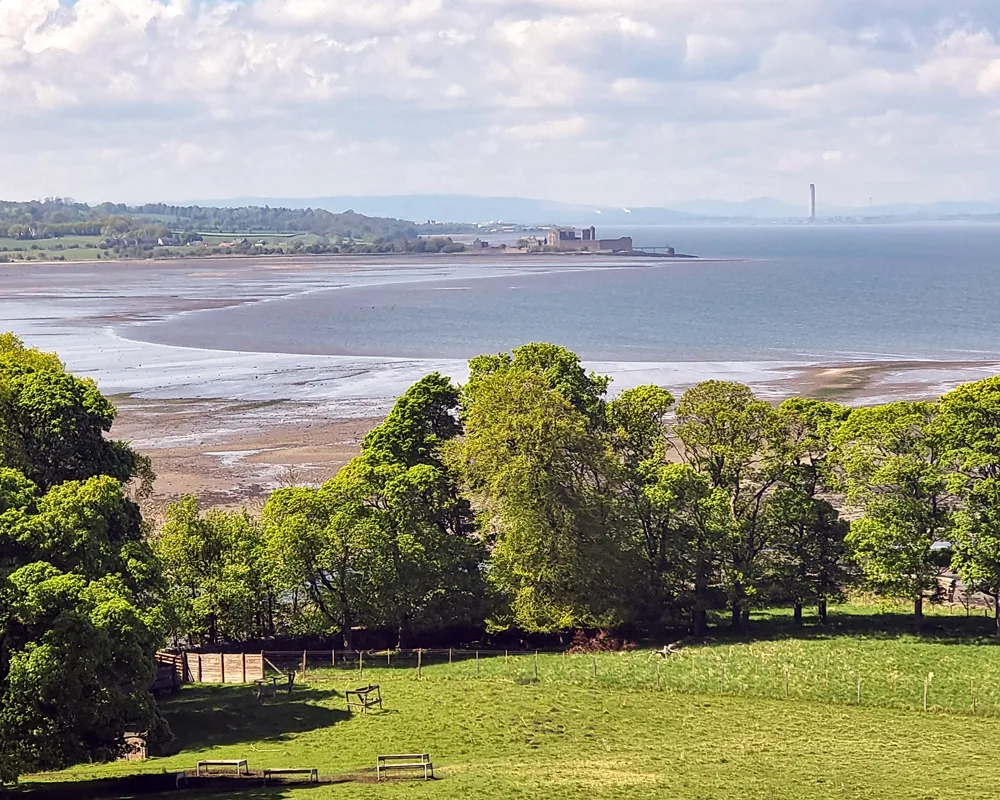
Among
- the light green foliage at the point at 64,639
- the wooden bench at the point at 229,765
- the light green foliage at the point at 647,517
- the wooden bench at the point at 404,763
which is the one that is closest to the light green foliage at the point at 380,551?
the light green foliage at the point at 647,517

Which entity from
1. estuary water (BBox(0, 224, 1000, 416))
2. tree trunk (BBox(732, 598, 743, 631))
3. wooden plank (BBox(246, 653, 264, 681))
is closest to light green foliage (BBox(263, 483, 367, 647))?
wooden plank (BBox(246, 653, 264, 681))

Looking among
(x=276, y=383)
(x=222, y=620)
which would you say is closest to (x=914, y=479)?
(x=222, y=620)

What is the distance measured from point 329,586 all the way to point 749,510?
16466 millimetres

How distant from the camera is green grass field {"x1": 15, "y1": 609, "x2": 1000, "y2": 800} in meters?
30.2

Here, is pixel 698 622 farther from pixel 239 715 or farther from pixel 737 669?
pixel 239 715

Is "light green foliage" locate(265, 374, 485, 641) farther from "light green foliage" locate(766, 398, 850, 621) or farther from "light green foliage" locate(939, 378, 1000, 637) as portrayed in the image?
"light green foliage" locate(939, 378, 1000, 637)

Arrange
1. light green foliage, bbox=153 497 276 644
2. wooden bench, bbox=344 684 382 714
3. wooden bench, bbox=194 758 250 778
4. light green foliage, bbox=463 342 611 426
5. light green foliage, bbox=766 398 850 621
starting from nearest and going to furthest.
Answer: wooden bench, bbox=194 758 250 778
wooden bench, bbox=344 684 382 714
light green foliage, bbox=153 497 276 644
light green foliage, bbox=766 398 850 621
light green foliage, bbox=463 342 611 426

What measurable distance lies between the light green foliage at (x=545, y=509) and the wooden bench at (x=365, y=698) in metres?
8.61

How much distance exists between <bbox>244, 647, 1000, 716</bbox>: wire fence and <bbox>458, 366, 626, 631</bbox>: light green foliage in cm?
207

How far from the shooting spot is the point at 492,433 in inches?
1870

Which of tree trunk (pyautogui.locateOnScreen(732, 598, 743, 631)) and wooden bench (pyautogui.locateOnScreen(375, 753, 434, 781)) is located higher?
wooden bench (pyautogui.locateOnScreen(375, 753, 434, 781))

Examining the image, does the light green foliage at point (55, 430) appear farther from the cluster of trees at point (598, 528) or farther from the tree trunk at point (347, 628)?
the tree trunk at point (347, 628)

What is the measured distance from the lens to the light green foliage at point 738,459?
4828 centimetres

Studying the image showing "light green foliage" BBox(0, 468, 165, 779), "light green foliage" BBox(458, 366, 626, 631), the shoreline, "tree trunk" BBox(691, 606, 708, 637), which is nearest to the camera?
"light green foliage" BBox(0, 468, 165, 779)
